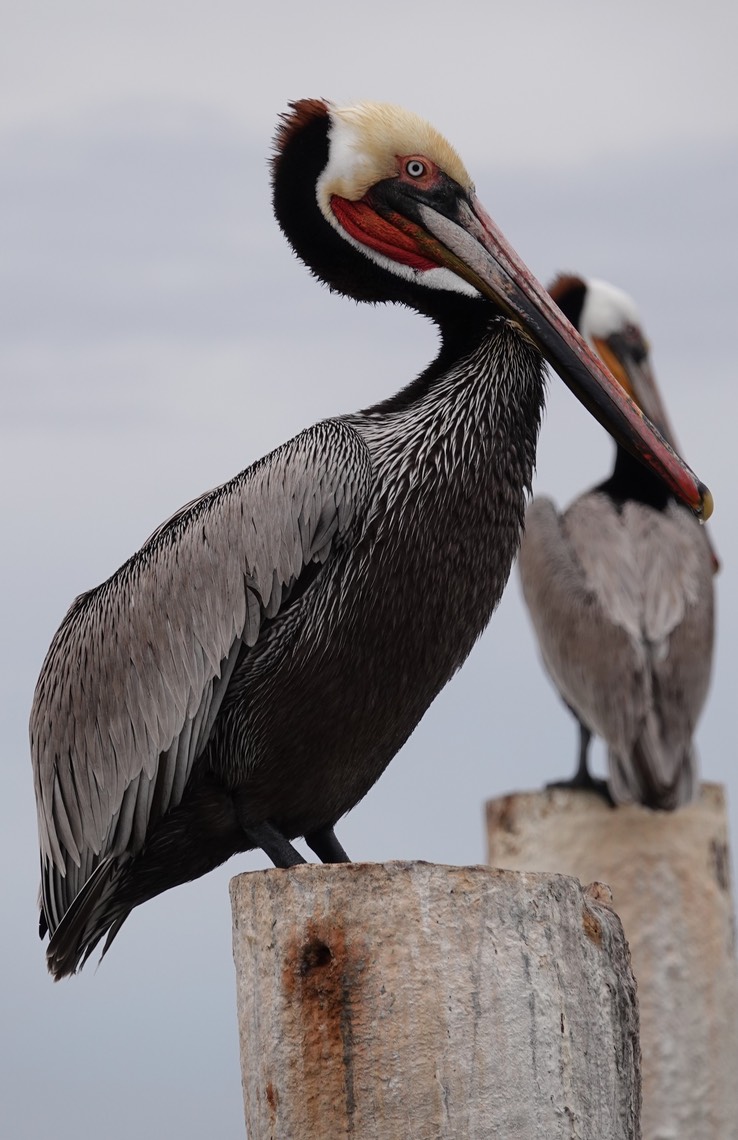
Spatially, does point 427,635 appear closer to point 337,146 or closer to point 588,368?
point 588,368

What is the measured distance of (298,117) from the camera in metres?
4.92

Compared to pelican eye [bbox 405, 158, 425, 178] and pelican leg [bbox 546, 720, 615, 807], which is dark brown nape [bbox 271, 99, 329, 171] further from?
pelican leg [bbox 546, 720, 615, 807]

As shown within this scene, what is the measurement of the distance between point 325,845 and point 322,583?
0.78 metres

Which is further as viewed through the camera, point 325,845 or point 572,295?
point 572,295

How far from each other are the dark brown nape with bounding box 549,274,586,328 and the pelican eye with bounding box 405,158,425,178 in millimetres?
7319

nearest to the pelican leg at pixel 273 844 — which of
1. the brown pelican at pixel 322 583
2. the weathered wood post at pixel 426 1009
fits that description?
the brown pelican at pixel 322 583

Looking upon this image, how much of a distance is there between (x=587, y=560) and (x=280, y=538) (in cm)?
Answer: 585

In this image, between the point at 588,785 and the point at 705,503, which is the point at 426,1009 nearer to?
the point at 705,503

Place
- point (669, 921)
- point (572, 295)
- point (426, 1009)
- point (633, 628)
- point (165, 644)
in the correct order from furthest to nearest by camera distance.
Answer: point (572, 295) < point (633, 628) < point (669, 921) < point (165, 644) < point (426, 1009)

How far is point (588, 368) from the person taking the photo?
4562 millimetres

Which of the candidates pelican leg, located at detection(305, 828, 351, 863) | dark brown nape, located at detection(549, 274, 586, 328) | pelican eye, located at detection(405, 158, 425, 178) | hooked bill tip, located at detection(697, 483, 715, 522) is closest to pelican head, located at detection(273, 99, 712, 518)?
pelican eye, located at detection(405, 158, 425, 178)

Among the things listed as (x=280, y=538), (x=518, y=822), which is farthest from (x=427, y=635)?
(x=518, y=822)

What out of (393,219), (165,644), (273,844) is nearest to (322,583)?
(165,644)

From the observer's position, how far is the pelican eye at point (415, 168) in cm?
484
